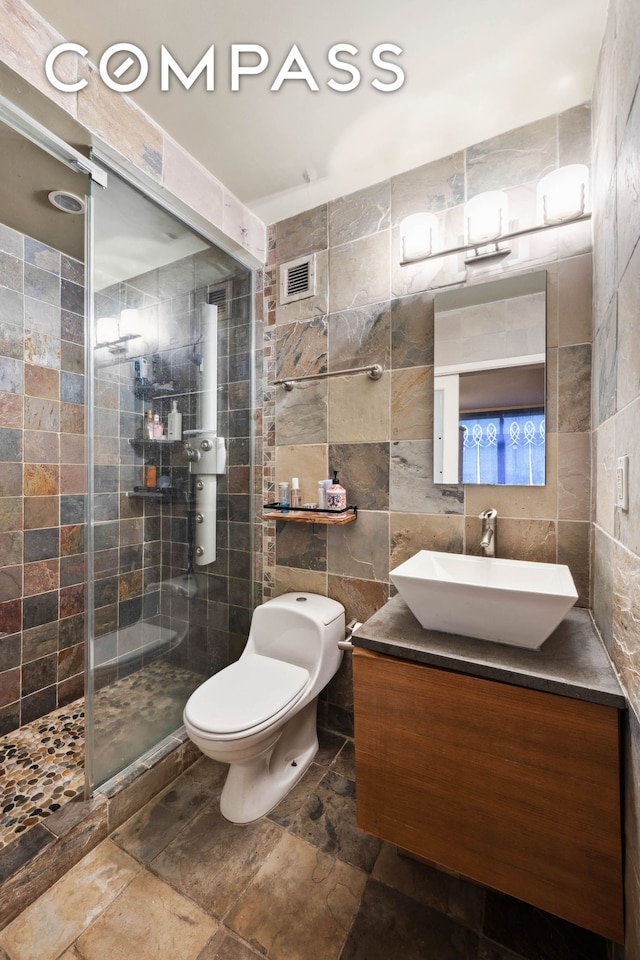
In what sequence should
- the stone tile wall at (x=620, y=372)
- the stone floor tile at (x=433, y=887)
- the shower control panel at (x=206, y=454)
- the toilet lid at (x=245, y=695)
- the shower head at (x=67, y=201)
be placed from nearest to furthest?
1. the stone tile wall at (x=620, y=372)
2. the stone floor tile at (x=433, y=887)
3. the toilet lid at (x=245, y=695)
4. the shower head at (x=67, y=201)
5. the shower control panel at (x=206, y=454)

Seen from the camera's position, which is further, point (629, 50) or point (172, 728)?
point (172, 728)

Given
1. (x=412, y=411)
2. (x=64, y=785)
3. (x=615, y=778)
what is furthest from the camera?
(x=412, y=411)

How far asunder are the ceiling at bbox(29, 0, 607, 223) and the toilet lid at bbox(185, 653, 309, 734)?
2120 mm

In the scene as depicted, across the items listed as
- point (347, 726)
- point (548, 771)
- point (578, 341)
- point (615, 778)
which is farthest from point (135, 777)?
point (578, 341)

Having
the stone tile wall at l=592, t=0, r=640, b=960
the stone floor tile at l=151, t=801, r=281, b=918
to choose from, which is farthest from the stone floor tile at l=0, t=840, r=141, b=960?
the stone tile wall at l=592, t=0, r=640, b=960

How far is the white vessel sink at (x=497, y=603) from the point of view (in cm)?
92

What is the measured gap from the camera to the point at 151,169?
148 centimetres

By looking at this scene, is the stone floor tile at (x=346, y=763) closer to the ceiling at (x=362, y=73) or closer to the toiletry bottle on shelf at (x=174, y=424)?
the toiletry bottle on shelf at (x=174, y=424)

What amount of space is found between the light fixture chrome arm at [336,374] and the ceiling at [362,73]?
835mm

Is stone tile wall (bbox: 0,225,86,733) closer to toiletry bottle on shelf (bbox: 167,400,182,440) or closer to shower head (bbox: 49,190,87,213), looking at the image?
shower head (bbox: 49,190,87,213)

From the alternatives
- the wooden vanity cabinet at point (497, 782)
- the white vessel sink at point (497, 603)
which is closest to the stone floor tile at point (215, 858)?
the wooden vanity cabinet at point (497, 782)

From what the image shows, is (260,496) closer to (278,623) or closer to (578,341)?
(278,623)

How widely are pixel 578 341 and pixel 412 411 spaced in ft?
1.98

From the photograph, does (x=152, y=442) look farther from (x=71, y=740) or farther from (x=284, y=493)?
(x=71, y=740)
